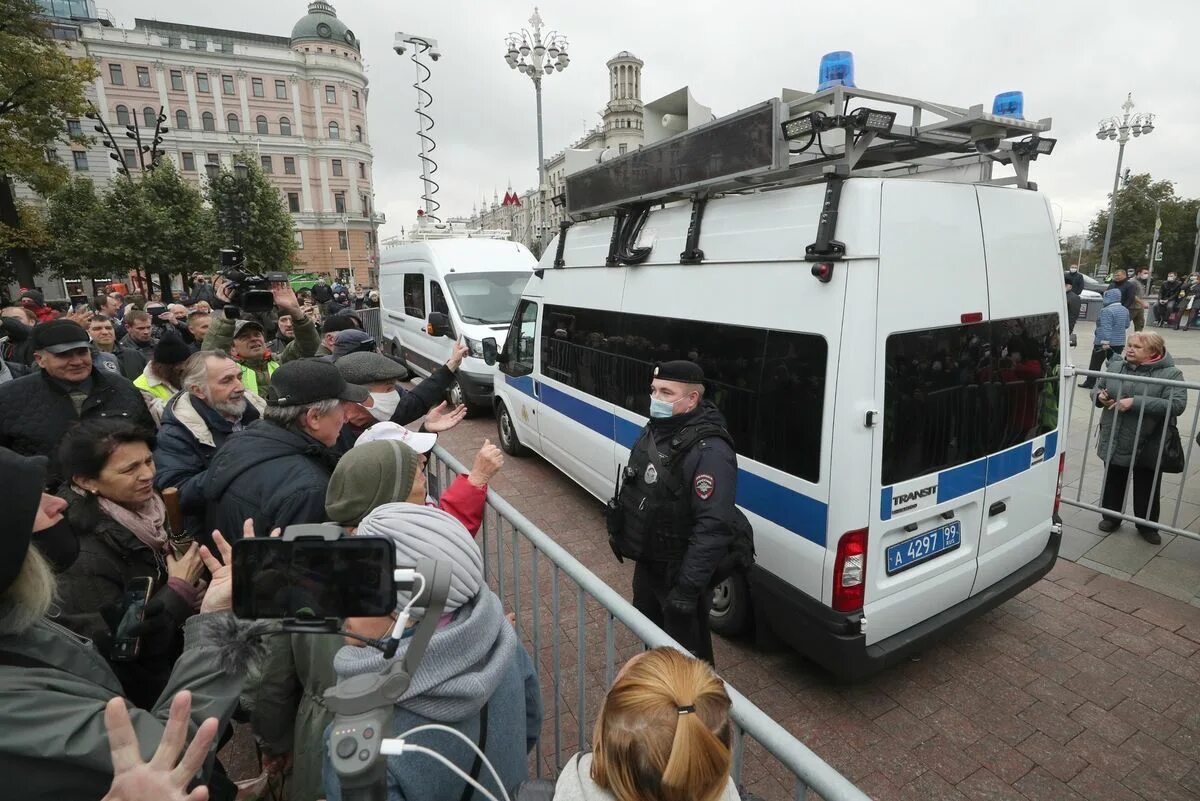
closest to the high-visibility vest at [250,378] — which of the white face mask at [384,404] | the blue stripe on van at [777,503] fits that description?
the white face mask at [384,404]

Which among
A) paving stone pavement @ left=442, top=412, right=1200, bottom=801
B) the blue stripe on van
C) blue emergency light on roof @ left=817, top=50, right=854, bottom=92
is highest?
blue emergency light on roof @ left=817, top=50, right=854, bottom=92

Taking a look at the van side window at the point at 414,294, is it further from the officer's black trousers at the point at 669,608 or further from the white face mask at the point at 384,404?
the officer's black trousers at the point at 669,608

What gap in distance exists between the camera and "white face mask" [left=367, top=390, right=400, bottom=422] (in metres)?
3.66

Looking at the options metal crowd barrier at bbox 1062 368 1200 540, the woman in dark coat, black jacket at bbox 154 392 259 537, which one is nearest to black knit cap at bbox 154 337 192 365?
black jacket at bbox 154 392 259 537

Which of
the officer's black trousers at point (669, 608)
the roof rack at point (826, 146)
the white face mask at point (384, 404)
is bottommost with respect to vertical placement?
the officer's black trousers at point (669, 608)

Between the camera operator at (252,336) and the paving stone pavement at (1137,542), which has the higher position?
the camera operator at (252,336)

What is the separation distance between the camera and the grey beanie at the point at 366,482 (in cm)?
186

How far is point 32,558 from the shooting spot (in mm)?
1223

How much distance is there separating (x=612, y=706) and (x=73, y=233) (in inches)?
1418

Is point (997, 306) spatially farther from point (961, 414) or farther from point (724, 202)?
point (724, 202)

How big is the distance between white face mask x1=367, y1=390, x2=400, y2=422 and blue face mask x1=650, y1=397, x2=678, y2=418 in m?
1.71

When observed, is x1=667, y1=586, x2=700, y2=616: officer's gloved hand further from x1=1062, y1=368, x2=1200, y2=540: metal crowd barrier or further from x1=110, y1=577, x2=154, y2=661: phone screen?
x1=1062, y1=368, x2=1200, y2=540: metal crowd barrier

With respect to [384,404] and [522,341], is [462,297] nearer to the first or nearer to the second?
[522,341]

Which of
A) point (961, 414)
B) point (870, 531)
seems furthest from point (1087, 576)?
point (870, 531)
